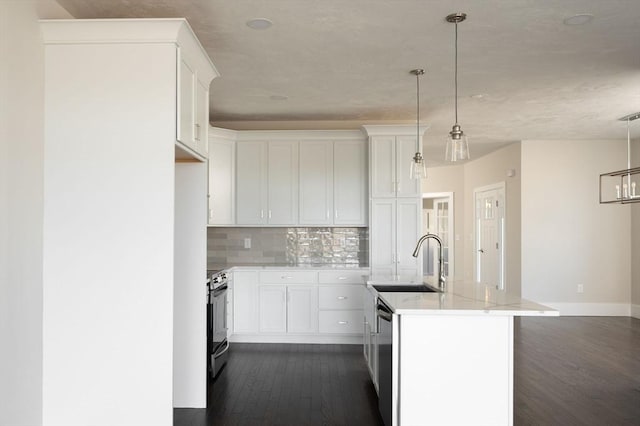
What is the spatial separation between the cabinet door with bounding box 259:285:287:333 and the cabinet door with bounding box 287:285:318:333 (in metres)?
0.06

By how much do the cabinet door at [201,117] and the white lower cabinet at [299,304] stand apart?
239cm

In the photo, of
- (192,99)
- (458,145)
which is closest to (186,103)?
(192,99)

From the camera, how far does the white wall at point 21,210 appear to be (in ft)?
7.54

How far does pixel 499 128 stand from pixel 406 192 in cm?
186

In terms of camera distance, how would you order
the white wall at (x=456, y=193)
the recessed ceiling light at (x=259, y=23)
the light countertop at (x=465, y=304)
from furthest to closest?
the white wall at (x=456, y=193) < the recessed ceiling light at (x=259, y=23) < the light countertop at (x=465, y=304)

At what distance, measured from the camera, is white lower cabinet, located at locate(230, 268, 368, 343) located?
17.4ft

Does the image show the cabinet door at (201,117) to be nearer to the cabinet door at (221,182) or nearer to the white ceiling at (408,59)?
the white ceiling at (408,59)

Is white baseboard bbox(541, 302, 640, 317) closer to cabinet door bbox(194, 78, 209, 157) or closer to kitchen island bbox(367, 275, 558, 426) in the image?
kitchen island bbox(367, 275, 558, 426)

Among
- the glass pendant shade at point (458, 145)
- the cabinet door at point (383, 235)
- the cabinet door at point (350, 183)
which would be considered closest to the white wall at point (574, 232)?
the cabinet door at point (383, 235)

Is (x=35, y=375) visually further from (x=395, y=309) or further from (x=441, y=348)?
(x=441, y=348)

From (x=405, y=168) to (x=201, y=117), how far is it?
9.67 ft

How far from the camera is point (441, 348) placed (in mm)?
2590

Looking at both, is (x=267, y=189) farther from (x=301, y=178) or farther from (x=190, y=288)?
(x=190, y=288)

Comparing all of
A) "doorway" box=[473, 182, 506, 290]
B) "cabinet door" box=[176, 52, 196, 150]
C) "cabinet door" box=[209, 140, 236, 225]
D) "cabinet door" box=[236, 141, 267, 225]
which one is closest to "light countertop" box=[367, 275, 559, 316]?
"cabinet door" box=[176, 52, 196, 150]
